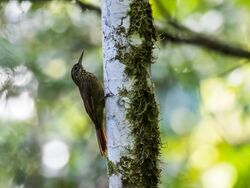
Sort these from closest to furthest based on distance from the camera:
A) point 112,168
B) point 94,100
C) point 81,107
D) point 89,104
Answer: point 112,168
point 94,100
point 89,104
point 81,107

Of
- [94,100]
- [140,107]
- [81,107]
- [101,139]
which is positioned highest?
[81,107]

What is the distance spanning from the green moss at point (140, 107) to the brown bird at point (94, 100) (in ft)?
1.23

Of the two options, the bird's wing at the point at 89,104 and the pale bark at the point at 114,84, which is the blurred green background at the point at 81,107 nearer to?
the bird's wing at the point at 89,104

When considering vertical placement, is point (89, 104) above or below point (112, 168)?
above

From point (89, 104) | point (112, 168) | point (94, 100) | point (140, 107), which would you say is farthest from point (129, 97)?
point (89, 104)

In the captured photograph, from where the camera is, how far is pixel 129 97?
2260mm


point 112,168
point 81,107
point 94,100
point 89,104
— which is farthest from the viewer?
point 81,107

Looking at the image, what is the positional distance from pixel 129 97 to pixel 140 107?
0.18 ft

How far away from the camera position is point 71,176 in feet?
15.3

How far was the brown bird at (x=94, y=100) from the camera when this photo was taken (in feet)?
9.09

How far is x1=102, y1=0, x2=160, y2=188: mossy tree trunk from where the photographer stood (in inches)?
87.7

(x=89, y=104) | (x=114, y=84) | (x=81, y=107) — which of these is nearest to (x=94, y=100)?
(x=89, y=104)

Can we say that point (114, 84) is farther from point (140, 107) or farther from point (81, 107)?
point (81, 107)

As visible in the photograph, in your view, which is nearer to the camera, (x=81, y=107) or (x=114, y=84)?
(x=114, y=84)
